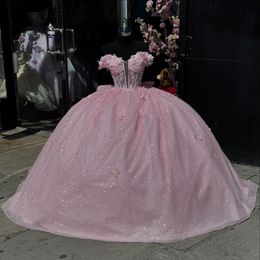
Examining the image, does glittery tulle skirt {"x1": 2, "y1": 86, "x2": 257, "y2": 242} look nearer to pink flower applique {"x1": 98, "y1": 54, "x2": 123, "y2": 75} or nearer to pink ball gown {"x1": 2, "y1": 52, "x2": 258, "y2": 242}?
pink ball gown {"x1": 2, "y1": 52, "x2": 258, "y2": 242}

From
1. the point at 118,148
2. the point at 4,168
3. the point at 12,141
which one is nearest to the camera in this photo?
the point at 118,148

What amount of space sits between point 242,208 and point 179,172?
2.23ft

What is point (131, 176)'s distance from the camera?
329 centimetres

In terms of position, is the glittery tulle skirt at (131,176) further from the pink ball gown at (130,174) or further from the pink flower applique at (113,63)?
the pink flower applique at (113,63)

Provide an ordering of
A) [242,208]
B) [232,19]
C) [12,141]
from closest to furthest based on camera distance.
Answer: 1. [242,208]
2. [232,19]
3. [12,141]

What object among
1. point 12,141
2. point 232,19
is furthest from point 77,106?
point 12,141

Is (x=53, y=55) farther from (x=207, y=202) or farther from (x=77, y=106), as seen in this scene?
(x=207, y=202)

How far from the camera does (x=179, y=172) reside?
132 inches

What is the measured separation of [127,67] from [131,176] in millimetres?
888

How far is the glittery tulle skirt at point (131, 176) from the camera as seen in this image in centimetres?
329

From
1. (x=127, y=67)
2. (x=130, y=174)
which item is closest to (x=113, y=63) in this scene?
(x=127, y=67)

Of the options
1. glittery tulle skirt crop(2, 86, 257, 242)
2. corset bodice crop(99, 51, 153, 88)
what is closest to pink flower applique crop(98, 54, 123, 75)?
corset bodice crop(99, 51, 153, 88)

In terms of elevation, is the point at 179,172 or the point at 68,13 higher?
the point at 68,13

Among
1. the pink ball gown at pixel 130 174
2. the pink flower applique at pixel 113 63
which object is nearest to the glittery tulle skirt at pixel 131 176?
the pink ball gown at pixel 130 174
